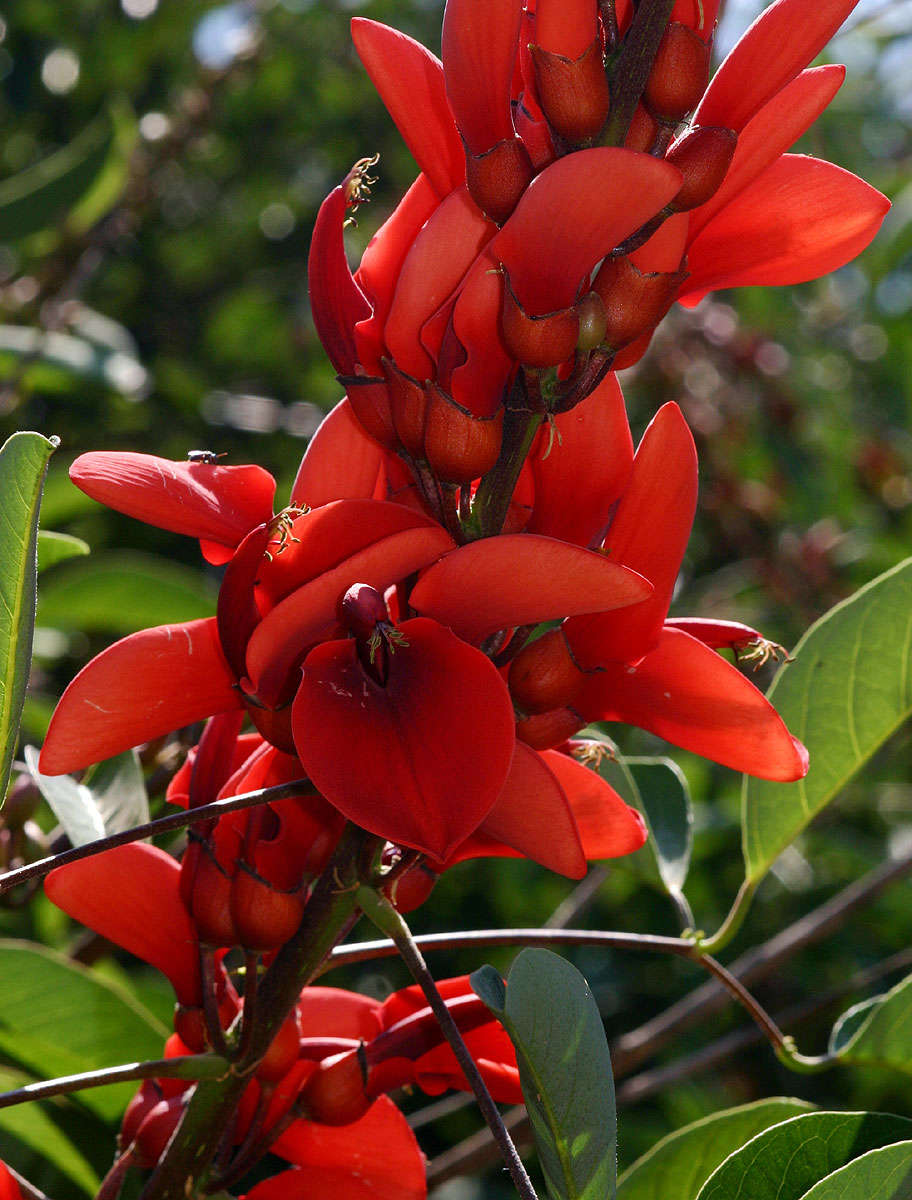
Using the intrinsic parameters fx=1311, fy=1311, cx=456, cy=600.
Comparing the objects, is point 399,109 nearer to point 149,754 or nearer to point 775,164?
point 775,164

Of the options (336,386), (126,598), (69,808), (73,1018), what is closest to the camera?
(69,808)

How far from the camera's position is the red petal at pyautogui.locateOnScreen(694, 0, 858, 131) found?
0.60 metres

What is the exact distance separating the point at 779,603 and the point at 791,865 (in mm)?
613

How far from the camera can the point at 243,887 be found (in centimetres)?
65

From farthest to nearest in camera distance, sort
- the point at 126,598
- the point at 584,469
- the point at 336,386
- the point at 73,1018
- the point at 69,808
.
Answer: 1. the point at 336,386
2. the point at 126,598
3. the point at 73,1018
4. the point at 69,808
5. the point at 584,469

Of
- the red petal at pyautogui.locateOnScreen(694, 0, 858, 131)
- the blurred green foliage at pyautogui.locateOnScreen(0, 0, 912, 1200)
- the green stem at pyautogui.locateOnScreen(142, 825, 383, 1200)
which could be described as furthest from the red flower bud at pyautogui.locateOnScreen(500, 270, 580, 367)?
the blurred green foliage at pyautogui.locateOnScreen(0, 0, 912, 1200)

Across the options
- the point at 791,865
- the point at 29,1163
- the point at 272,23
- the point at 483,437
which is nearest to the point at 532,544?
the point at 483,437

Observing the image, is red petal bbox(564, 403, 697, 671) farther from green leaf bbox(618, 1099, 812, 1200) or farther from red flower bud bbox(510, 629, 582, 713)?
green leaf bbox(618, 1099, 812, 1200)

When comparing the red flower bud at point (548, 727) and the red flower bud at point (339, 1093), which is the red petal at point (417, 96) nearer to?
the red flower bud at point (548, 727)

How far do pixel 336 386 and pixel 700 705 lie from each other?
1.96 meters

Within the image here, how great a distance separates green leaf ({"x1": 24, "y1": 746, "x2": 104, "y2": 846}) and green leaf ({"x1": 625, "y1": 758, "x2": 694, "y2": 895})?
1.35 feet

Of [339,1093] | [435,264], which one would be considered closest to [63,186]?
[435,264]

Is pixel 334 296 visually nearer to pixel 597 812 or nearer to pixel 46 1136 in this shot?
pixel 597 812

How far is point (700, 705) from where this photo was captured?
64cm
